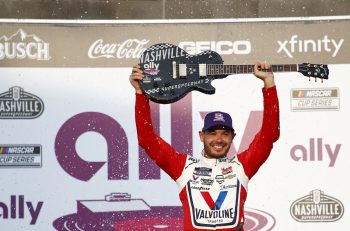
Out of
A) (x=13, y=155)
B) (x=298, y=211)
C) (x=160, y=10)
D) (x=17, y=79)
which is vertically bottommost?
(x=298, y=211)

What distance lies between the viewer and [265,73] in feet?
15.8

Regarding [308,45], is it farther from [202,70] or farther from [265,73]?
[265,73]

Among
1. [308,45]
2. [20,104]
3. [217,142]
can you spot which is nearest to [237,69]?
[217,142]

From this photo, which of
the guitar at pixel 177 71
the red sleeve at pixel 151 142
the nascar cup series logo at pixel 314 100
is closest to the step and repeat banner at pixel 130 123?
the nascar cup series logo at pixel 314 100

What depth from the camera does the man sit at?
16.0 feet

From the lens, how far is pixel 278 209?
7.07m

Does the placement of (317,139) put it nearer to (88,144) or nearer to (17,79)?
(88,144)

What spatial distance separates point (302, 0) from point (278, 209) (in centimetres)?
157

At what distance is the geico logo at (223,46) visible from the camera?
7.08m

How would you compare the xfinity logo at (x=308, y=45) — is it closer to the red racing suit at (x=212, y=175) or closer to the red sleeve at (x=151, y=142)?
the red racing suit at (x=212, y=175)

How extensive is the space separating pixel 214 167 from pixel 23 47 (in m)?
2.61

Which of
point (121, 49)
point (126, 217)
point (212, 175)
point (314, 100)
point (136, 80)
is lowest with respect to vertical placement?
point (126, 217)

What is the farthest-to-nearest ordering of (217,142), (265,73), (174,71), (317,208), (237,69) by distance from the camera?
(317,208), (174,71), (237,69), (217,142), (265,73)

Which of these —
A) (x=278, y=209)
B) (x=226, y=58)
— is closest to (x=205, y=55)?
(x=226, y=58)
